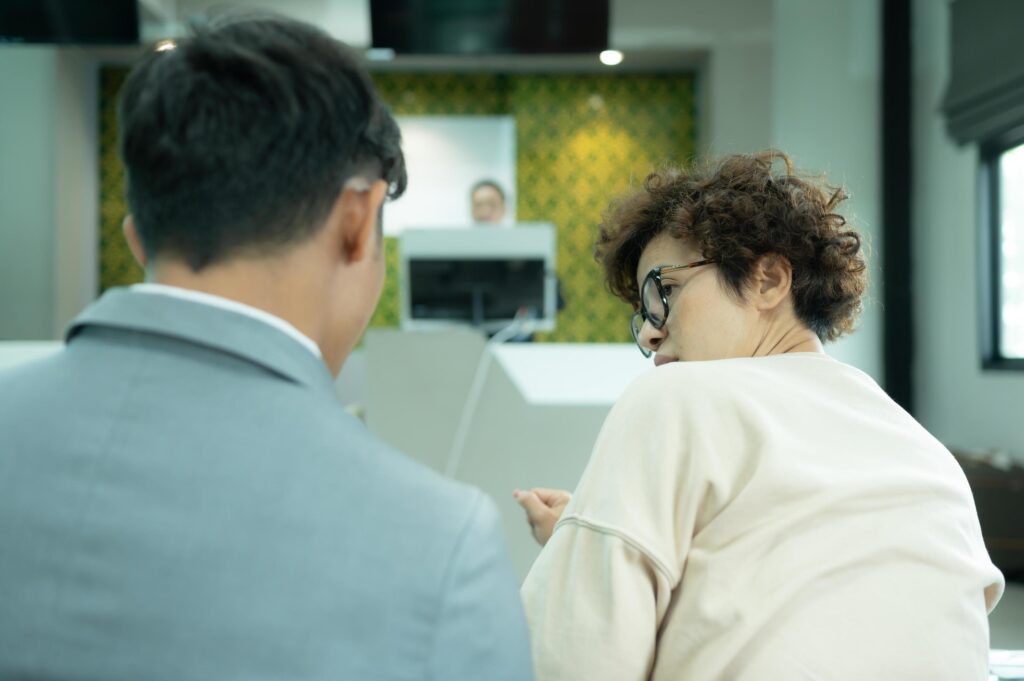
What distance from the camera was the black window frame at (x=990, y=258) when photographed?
5.22m

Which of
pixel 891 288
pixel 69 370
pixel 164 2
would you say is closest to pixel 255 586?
pixel 69 370

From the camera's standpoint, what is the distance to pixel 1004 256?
204 inches

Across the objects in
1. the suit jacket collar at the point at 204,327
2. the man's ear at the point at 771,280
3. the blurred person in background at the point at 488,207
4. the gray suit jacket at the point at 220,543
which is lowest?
the gray suit jacket at the point at 220,543

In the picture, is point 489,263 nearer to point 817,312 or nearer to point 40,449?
point 817,312

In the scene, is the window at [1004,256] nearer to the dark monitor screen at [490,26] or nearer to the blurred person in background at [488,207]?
the dark monitor screen at [490,26]

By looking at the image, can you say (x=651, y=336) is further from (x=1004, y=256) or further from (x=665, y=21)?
(x=665, y=21)

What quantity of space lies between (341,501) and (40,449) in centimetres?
17

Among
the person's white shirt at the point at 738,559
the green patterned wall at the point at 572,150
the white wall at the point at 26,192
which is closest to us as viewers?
the person's white shirt at the point at 738,559

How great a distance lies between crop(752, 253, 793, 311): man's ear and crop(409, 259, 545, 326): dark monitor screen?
102 inches

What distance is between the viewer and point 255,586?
0.53 m

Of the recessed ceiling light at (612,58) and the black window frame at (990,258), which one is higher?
the recessed ceiling light at (612,58)

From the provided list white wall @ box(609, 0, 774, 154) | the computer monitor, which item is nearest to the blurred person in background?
white wall @ box(609, 0, 774, 154)

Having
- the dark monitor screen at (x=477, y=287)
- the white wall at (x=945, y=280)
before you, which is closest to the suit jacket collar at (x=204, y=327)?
the dark monitor screen at (x=477, y=287)

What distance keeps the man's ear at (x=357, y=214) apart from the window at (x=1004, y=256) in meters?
4.91
